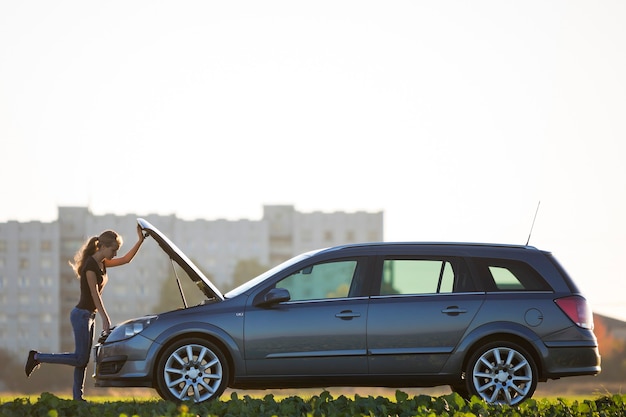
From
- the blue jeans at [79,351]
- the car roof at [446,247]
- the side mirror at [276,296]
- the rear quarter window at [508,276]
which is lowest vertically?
the blue jeans at [79,351]

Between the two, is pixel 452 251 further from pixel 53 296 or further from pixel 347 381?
pixel 53 296

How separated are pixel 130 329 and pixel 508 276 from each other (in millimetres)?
4022

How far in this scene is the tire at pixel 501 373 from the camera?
12.3 meters

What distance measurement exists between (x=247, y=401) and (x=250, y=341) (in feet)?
2.78

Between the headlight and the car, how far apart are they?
0.05ft

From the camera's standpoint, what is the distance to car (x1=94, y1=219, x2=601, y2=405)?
1201cm

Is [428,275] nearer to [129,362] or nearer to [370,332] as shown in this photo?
[370,332]

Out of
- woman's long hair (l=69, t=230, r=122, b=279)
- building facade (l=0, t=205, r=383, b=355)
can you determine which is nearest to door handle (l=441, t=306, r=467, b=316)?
woman's long hair (l=69, t=230, r=122, b=279)

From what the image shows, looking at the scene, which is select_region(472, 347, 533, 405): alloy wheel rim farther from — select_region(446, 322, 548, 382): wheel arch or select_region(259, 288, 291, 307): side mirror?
select_region(259, 288, 291, 307): side mirror

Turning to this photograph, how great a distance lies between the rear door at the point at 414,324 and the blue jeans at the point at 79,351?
133 inches

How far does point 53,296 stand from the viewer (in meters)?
194

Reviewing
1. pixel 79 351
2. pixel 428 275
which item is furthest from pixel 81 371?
pixel 428 275

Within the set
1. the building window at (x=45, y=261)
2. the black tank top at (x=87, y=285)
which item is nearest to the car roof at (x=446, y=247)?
the black tank top at (x=87, y=285)

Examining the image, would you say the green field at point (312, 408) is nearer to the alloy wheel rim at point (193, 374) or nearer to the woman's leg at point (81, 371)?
the alloy wheel rim at point (193, 374)
